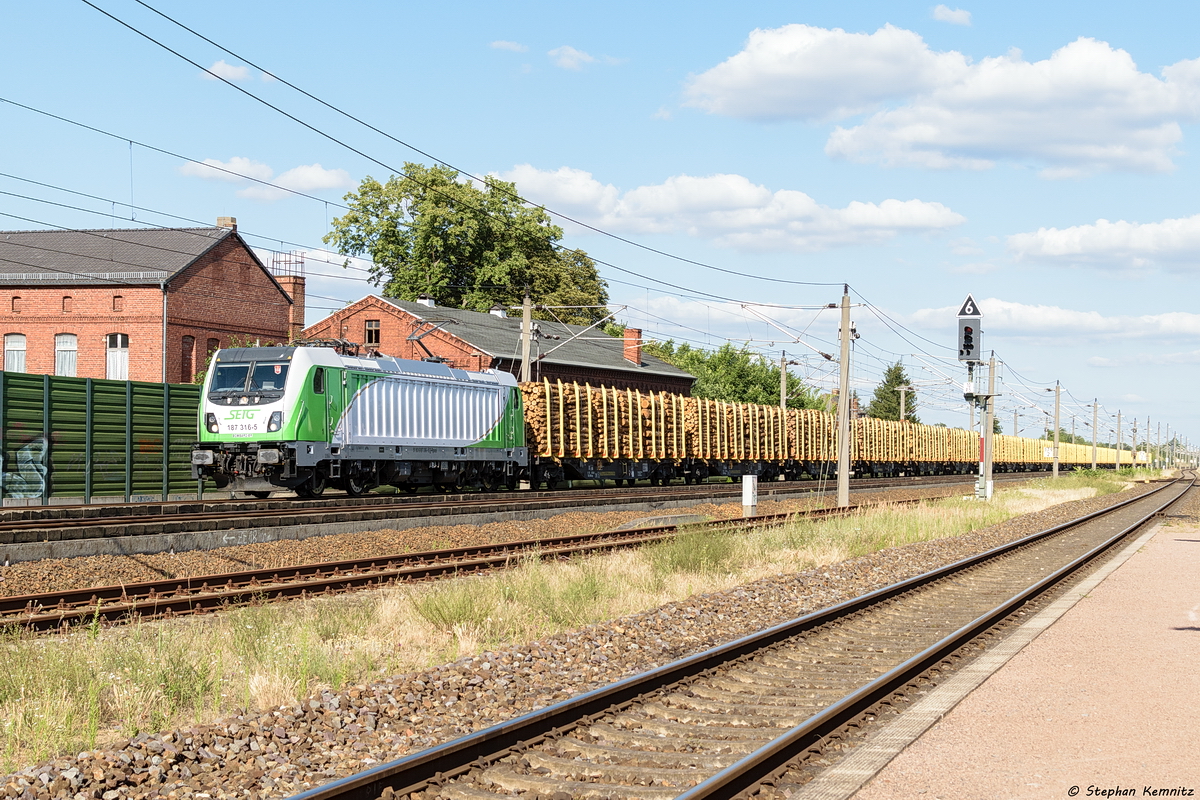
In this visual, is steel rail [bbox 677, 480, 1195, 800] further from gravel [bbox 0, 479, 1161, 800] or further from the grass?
the grass

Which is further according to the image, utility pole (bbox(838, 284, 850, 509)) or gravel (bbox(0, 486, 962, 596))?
utility pole (bbox(838, 284, 850, 509))

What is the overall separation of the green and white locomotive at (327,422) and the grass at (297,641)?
33.5ft

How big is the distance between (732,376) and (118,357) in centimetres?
4103

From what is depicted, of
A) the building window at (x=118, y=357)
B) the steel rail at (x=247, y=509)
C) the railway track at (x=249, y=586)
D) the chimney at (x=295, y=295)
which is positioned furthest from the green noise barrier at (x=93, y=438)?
the chimney at (x=295, y=295)

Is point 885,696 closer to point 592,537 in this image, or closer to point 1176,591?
point 1176,591

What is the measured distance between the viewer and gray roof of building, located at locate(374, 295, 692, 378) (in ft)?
174

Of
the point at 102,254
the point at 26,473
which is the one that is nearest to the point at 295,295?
the point at 102,254

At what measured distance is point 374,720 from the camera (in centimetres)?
724

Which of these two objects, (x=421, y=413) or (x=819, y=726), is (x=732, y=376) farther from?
(x=819, y=726)

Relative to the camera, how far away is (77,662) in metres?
8.37

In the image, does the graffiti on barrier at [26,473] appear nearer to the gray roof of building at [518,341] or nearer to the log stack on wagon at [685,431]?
the log stack on wagon at [685,431]

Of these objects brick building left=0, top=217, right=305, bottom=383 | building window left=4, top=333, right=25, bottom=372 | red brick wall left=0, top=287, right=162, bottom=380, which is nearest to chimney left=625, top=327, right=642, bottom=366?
brick building left=0, top=217, right=305, bottom=383

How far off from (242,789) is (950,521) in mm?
23407

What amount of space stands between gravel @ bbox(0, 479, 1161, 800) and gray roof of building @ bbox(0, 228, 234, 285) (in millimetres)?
40487
